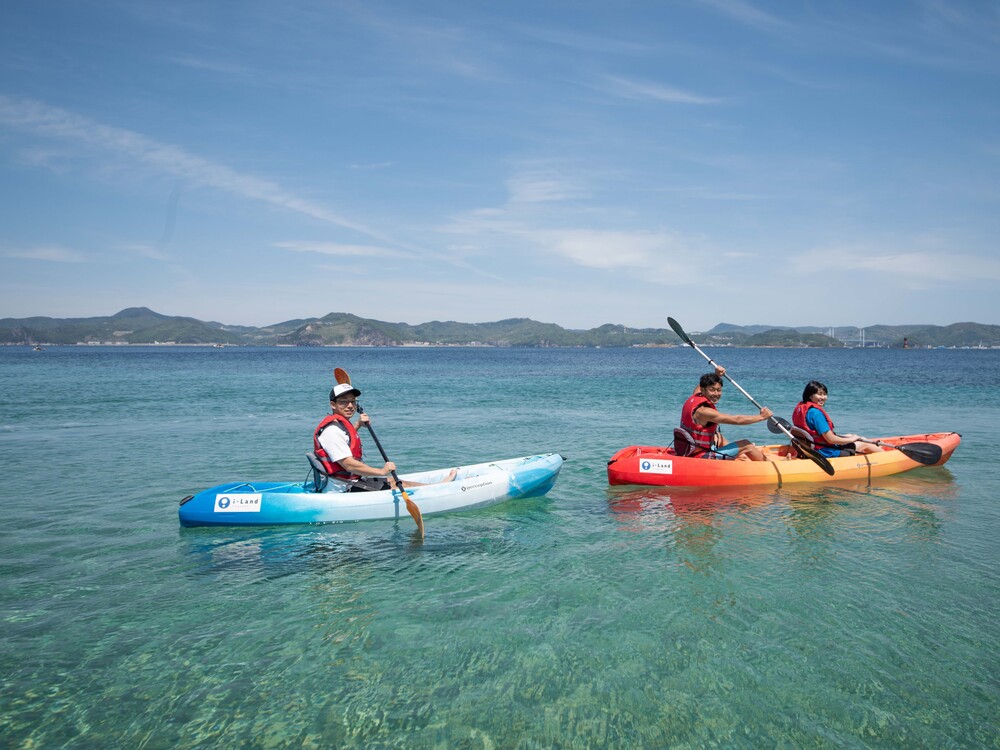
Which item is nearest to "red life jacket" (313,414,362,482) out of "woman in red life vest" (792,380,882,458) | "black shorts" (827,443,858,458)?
"woman in red life vest" (792,380,882,458)

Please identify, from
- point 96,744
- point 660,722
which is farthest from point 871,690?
point 96,744

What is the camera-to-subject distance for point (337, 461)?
9.00 m

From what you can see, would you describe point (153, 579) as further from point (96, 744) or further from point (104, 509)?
point (104, 509)

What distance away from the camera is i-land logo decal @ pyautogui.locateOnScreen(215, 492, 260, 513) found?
9086mm

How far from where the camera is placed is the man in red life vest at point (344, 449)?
29.1ft

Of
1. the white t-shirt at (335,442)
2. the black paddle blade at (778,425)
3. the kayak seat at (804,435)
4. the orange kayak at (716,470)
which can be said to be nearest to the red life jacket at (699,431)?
the orange kayak at (716,470)

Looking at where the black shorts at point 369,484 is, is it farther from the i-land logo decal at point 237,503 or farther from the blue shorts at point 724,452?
the blue shorts at point 724,452

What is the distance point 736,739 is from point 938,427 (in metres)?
20.9

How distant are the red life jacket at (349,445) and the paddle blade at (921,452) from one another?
35.3ft

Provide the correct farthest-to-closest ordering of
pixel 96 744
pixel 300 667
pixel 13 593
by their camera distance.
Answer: pixel 13 593
pixel 300 667
pixel 96 744

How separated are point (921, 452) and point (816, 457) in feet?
9.46

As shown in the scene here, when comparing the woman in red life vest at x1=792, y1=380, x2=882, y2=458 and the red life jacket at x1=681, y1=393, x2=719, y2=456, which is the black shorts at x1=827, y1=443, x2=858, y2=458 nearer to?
the woman in red life vest at x1=792, y1=380, x2=882, y2=458

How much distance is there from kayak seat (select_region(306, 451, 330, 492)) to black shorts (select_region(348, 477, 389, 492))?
43cm

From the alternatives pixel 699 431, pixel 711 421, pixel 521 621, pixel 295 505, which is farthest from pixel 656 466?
pixel 295 505
